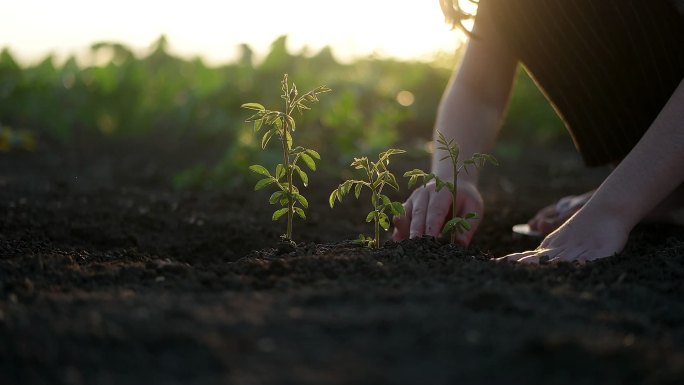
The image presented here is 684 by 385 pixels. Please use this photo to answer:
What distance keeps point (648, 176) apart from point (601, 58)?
2.47ft

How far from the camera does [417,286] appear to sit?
193cm

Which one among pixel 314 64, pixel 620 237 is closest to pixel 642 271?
pixel 620 237

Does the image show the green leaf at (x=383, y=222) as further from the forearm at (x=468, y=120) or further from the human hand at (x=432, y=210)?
the forearm at (x=468, y=120)

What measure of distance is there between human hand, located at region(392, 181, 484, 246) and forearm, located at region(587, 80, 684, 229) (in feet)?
1.46

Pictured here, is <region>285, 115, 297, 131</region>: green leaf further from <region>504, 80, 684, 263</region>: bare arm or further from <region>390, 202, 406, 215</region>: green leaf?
<region>504, 80, 684, 263</region>: bare arm

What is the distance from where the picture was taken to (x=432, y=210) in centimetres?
277

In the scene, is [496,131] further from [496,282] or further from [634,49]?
[496,282]

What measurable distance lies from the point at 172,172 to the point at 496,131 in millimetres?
3021

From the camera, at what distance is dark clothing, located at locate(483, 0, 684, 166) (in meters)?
3.01

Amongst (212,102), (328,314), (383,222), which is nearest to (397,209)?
(383,222)

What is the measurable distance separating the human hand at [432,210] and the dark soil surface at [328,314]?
0.72 ft

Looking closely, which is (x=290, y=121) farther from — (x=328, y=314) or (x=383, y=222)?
(x=328, y=314)

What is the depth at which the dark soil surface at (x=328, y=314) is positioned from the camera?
4.65ft

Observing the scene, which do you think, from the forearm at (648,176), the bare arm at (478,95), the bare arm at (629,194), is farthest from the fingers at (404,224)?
the forearm at (648,176)
